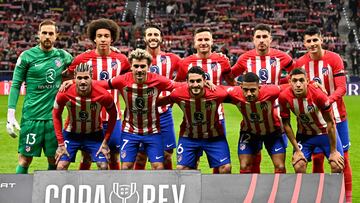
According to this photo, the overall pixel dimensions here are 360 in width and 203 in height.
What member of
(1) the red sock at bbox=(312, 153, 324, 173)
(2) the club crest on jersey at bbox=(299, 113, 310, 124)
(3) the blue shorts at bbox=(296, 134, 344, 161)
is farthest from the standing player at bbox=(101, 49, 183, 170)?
(1) the red sock at bbox=(312, 153, 324, 173)

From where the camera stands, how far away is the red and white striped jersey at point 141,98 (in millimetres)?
7766

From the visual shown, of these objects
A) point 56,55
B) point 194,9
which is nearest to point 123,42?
point 194,9

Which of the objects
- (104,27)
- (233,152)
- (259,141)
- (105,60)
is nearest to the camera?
(259,141)

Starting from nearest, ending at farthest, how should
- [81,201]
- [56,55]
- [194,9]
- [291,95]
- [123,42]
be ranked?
[81,201] < [291,95] < [56,55] < [123,42] < [194,9]

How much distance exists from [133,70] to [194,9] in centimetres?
2704

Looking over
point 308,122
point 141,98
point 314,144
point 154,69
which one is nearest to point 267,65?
point 308,122

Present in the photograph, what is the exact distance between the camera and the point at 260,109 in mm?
7781

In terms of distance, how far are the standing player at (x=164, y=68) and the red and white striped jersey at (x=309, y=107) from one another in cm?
153

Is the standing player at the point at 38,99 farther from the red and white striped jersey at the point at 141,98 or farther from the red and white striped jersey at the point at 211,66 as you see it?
the red and white striped jersey at the point at 211,66

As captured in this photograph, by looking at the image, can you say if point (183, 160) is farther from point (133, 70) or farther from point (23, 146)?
point (23, 146)

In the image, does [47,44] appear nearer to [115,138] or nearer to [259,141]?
[115,138]

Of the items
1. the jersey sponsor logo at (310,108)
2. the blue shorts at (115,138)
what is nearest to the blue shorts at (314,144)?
the jersey sponsor logo at (310,108)

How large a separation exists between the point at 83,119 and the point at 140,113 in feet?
2.10

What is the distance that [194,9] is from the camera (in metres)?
34.4
